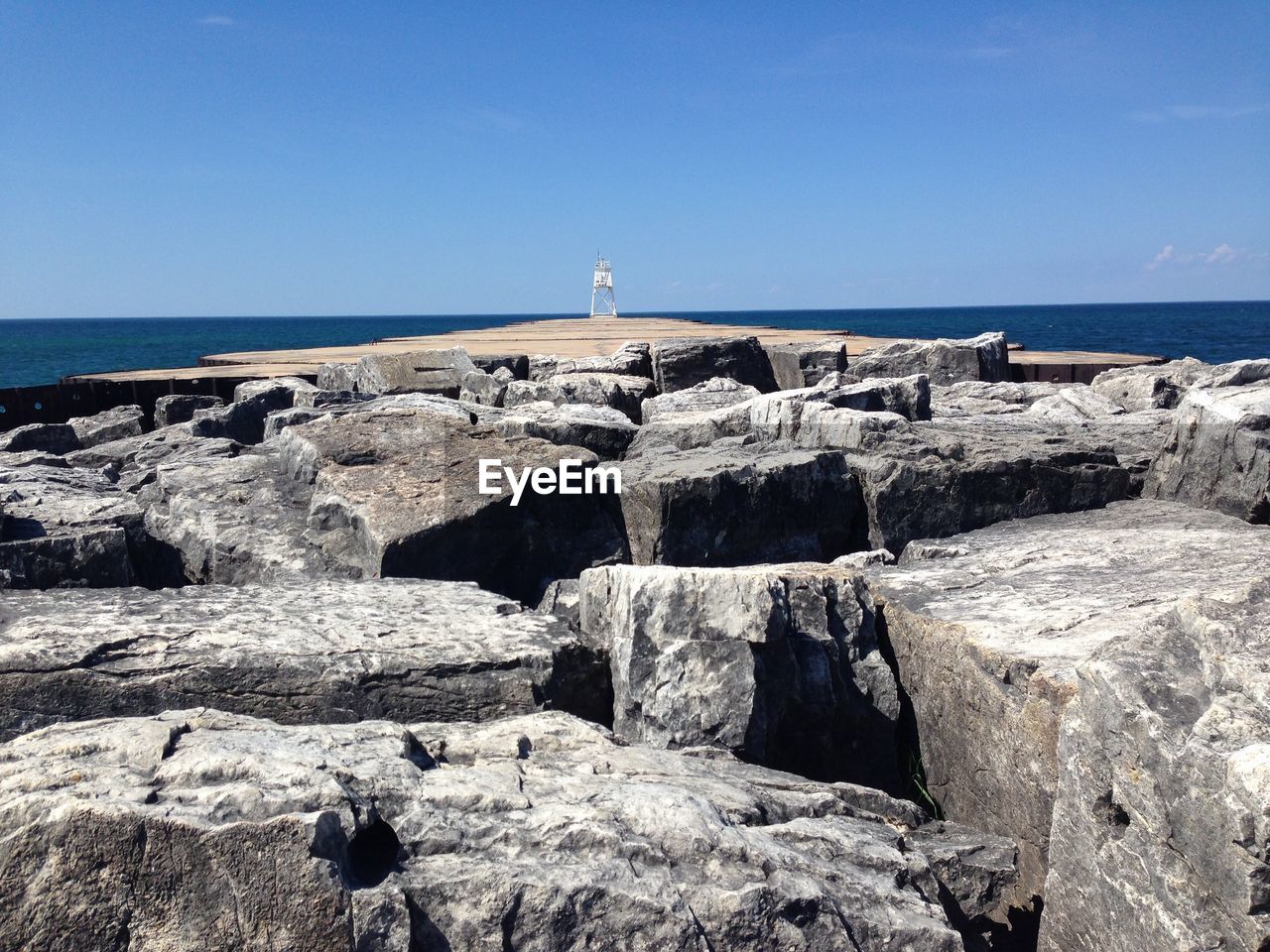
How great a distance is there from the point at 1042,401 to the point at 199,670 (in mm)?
6663

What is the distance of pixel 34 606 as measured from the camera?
3066mm

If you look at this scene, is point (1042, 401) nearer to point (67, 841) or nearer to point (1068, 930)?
point (1068, 930)

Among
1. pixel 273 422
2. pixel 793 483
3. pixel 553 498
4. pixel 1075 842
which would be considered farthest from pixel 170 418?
pixel 1075 842

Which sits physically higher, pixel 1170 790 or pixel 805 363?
pixel 805 363

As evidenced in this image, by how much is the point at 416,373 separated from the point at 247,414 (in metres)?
1.86

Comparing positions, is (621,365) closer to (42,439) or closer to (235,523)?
(42,439)

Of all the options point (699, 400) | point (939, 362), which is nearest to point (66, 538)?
point (699, 400)

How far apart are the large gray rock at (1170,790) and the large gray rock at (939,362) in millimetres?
9090

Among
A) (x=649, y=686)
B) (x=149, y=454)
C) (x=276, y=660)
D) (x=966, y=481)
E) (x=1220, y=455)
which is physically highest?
(x=1220, y=455)

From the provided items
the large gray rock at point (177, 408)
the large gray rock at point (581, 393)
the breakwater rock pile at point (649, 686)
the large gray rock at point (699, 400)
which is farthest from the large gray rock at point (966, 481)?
the large gray rock at point (177, 408)

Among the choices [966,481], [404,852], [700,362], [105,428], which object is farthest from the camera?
[700,362]

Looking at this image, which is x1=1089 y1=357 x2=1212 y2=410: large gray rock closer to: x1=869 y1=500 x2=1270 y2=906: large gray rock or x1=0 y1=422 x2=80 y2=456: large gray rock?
x1=869 y1=500 x2=1270 y2=906: large gray rock

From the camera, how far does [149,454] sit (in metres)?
6.16

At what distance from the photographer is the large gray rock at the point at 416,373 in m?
8.98
